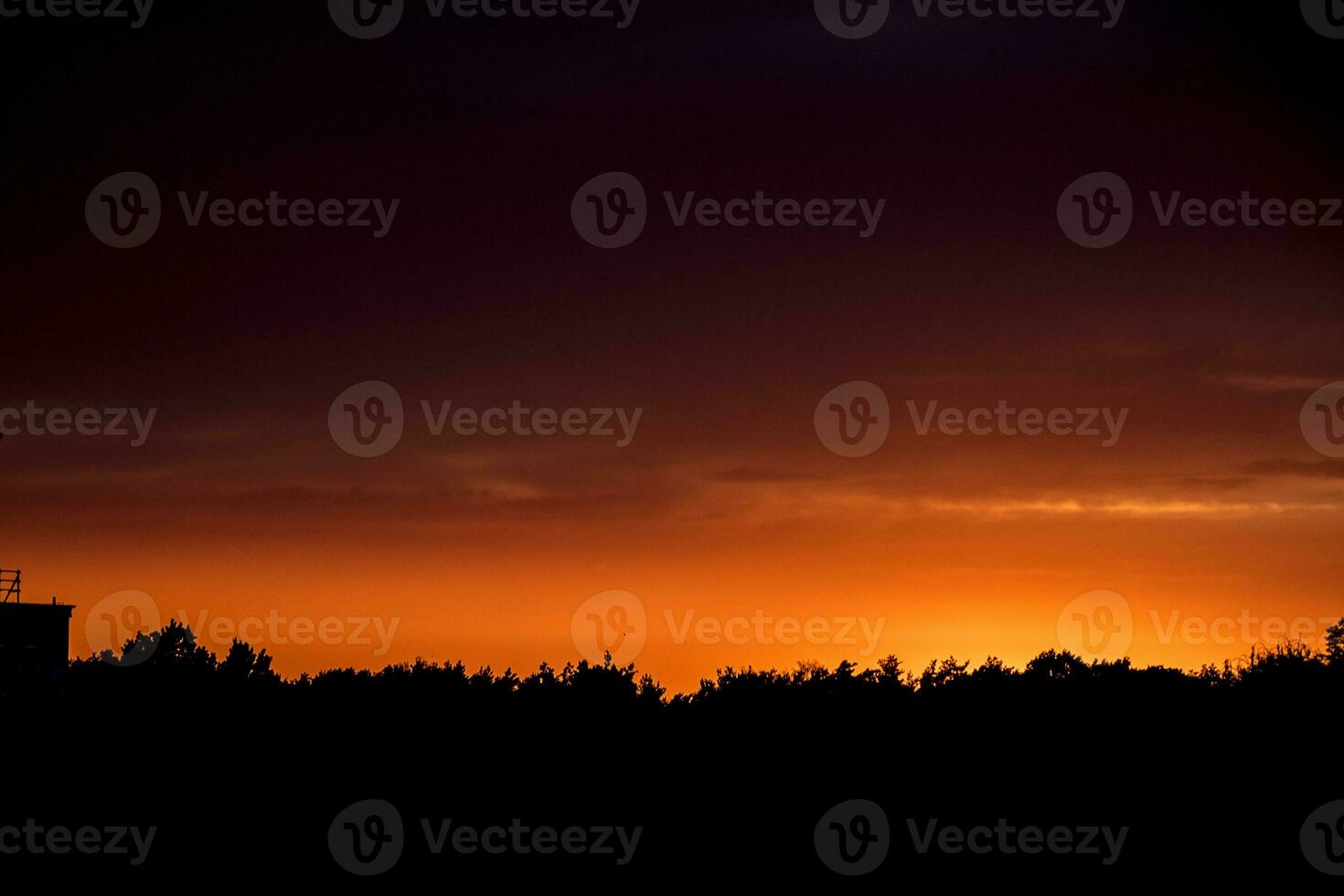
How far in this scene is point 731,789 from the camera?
81.9m

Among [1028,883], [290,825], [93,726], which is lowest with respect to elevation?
[1028,883]

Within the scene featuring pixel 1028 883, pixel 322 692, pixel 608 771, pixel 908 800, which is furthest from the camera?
pixel 322 692

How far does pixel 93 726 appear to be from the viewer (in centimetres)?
9000

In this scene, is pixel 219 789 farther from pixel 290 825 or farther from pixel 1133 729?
pixel 1133 729

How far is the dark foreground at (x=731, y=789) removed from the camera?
7006cm

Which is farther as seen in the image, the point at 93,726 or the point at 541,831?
the point at 93,726

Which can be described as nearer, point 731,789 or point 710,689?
point 731,789

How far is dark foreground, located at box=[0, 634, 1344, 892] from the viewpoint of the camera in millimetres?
70062

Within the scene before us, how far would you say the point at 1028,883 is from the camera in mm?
67188

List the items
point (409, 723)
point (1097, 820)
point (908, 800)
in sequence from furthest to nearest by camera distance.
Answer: point (409, 723) → point (908, 800) → point (1097, 820)

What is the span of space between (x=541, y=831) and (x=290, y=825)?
1220cm

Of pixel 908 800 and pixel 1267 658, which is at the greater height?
pixel 1267 658

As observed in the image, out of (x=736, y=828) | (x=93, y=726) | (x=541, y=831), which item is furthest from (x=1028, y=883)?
(x=93, y=726)

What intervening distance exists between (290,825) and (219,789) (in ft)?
23.9
